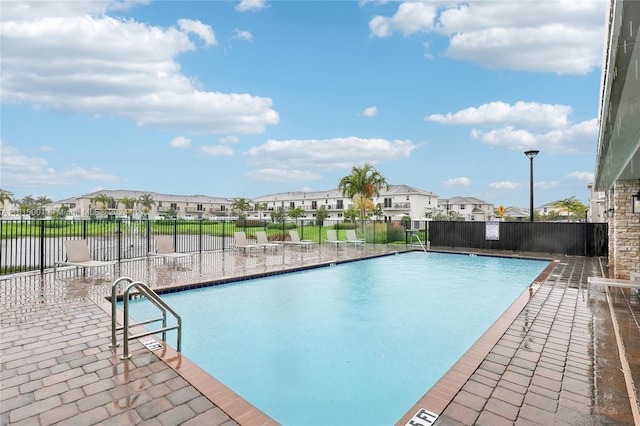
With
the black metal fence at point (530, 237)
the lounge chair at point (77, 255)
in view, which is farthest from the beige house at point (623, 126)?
the lounge chair at point (77, 255)

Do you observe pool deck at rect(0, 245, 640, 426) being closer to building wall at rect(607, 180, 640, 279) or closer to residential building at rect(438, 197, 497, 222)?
building wall at rect(607, 180, 640, 279)

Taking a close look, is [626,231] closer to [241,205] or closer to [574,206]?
[574,206]

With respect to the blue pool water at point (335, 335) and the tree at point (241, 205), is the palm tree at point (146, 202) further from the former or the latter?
the blue pool water at point (335, 335)

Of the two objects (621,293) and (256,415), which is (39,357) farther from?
(621,293)

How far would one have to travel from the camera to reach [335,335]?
574 cm

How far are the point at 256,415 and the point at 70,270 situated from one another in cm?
836

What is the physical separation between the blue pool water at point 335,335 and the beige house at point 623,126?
8.03 feet

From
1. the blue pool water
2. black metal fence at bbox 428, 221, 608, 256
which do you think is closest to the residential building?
black metal fence at bbox 428, 221, 608, 256

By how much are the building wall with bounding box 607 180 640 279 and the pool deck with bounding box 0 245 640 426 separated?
281 cm

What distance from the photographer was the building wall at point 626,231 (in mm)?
7680

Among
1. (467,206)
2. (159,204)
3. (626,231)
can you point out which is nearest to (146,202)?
(159,204)

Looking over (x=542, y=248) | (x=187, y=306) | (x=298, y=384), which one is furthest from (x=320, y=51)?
(x=298, y=384)

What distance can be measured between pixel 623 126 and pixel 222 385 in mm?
4885

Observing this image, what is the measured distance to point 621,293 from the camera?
22.3ft
